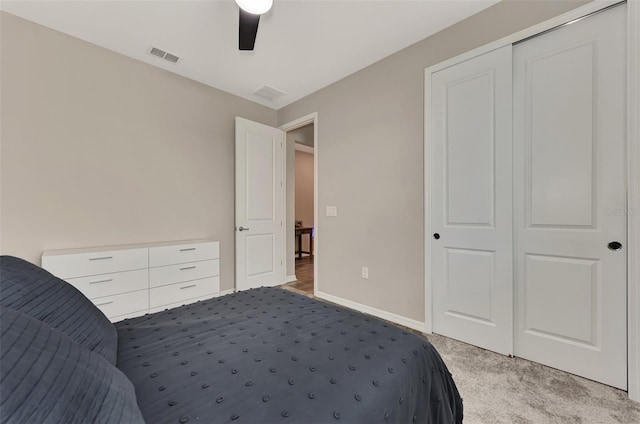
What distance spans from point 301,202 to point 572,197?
5.78 metres

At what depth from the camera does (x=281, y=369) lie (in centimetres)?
89

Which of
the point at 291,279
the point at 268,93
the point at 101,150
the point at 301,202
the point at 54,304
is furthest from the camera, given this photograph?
the point at 301,202

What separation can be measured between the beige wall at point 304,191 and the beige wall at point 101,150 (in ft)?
11.5

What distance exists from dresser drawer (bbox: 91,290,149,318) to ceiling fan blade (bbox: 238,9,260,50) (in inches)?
94.8

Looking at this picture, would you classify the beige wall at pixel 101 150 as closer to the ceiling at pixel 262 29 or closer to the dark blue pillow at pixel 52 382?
the ceiling at pixel 262 29

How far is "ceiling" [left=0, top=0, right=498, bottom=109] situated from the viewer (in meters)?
2.07

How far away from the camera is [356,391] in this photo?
823 millimetres

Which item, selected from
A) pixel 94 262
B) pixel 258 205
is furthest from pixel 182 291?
pixel 258 205

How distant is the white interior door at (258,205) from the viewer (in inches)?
135

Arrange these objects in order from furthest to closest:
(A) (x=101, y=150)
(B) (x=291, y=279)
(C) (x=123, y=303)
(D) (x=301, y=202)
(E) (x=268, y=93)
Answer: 1. (D) (x=301, y=202)
2. (B) (x=291, y=279)
3. (E) (x=268, y=93)
4. (A) (x=101, y=150)
5. (C) (x=123, y=303)

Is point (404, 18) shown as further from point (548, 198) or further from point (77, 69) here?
point (77, 69)

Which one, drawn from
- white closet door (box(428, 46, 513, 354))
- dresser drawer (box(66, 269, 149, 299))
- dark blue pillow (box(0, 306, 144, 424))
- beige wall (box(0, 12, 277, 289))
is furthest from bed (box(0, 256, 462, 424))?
beige wall (box(0, 12, 277, 289))

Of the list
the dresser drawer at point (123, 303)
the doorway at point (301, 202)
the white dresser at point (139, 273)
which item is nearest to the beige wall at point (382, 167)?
the doorway at point (301, 202)

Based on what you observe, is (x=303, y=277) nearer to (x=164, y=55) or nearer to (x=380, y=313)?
(x=380, y=313)
